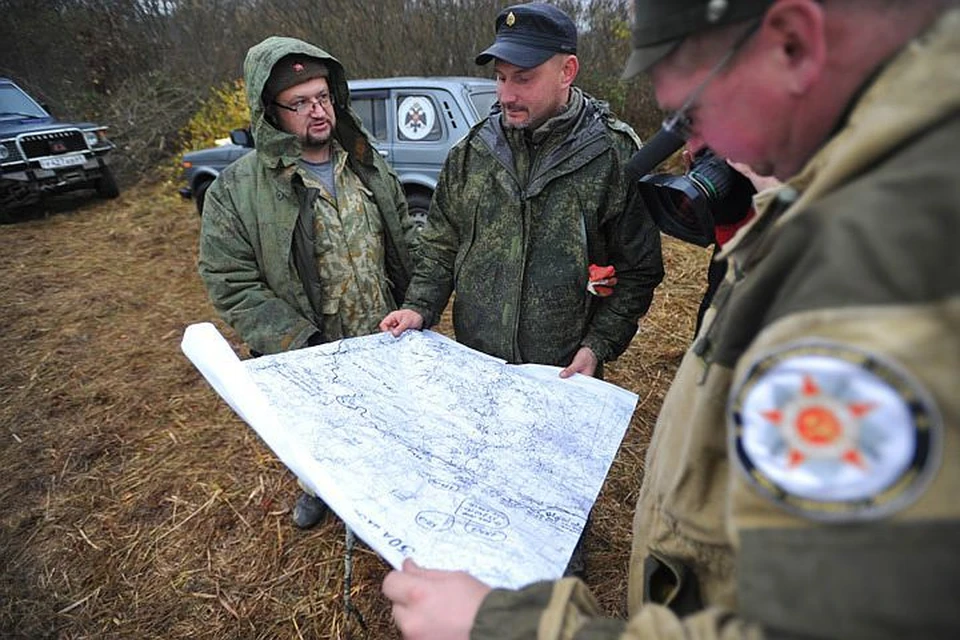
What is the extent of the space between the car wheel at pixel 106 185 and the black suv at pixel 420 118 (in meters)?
5.27

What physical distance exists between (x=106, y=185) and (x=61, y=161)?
86cm

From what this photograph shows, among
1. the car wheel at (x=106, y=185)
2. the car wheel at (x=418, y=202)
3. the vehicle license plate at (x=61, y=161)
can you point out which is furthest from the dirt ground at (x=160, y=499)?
the car wheel at (x=106, y=185)

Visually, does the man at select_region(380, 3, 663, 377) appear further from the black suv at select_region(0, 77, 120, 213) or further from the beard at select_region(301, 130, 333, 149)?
the black suv at select_region(0, 77, 120, 213)

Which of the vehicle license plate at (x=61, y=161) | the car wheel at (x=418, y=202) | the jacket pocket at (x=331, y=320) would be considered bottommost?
the vehicle license plate at (x=61, y=161)

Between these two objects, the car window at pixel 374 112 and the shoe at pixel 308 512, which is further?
the car window at pixel 374 112

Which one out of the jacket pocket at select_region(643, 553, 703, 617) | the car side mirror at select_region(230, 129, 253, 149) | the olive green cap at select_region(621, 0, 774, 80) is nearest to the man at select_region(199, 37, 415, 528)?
the jacket pocket at select_region(643, 553, 703, 617)

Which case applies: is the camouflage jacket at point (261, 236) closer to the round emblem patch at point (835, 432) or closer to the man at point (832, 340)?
the man at point (832, 340)

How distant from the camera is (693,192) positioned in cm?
150

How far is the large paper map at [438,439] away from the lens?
972mm

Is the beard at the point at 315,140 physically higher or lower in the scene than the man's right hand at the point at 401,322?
higher

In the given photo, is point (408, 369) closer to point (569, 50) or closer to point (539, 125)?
point (539, 125)

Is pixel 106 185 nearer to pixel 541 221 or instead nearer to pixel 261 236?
pixel 261 236

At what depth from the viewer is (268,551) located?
243 centimetres

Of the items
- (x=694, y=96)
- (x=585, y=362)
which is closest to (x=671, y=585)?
(x=694, y=96)
